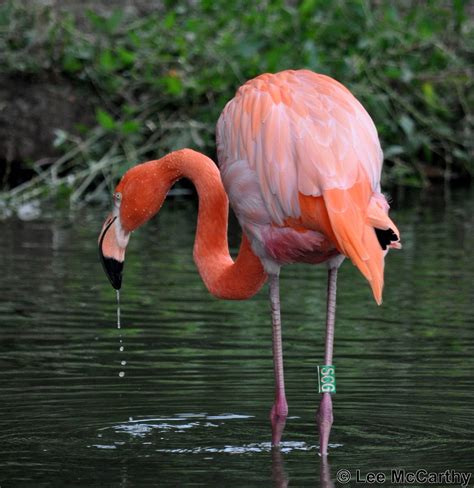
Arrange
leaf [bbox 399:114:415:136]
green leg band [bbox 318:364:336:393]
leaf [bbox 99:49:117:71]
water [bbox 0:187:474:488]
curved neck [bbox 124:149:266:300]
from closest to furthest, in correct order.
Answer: water [bbox 0:187:474:488], green leg band [bbox 318:364:336:393], curved neck [bbox 124:149:266:300], leaf [bbox 99:49:117:71], leaf [bbox 399:114:415:136]

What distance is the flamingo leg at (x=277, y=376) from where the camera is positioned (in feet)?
17.6

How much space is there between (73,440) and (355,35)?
9.84m

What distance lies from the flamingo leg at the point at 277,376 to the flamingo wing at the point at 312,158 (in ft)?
1.19

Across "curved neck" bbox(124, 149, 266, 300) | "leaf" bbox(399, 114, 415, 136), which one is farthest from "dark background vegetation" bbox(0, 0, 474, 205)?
"curved neck" bbox(124, 149, 266, 300)

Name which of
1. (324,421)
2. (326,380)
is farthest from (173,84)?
(324,421)

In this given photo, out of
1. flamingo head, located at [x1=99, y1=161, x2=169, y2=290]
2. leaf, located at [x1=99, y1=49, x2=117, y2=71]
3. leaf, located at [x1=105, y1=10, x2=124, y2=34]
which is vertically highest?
leaf, located at [x1=105, y1=10, x2=124, y2=34]

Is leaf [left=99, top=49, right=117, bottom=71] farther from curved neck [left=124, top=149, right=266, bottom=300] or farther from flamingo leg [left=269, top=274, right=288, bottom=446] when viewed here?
flamingo leg [left=269, top=274, right=288, bottom=446]

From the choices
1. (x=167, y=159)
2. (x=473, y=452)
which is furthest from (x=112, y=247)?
(x=473, y=452)

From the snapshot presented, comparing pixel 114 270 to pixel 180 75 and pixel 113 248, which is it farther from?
pixel 180 75

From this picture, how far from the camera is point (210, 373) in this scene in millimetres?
6441

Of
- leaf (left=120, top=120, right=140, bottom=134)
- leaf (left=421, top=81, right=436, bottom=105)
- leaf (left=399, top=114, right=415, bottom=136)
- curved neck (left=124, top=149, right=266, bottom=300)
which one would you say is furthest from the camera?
leaf (left=421, top=81, right=436, bottom=105)

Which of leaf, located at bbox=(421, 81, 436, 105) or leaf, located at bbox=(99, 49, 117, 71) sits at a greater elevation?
leaf, located at bbox=(99, 49, 117, 71)

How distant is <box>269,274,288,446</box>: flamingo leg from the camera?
538cm

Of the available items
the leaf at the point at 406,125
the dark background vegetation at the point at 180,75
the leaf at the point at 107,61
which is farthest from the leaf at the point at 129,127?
the leaf at the point at 406,125
